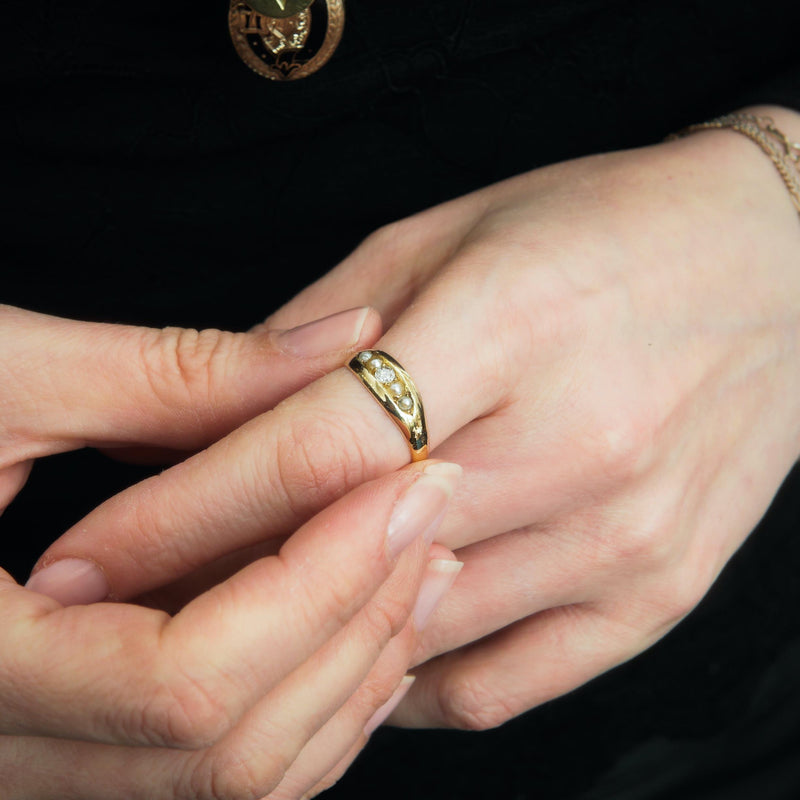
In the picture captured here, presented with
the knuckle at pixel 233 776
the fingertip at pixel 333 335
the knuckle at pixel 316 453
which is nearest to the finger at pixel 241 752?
the knuckle at pixel 233 776

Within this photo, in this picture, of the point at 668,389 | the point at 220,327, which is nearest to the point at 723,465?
the point at 668,389

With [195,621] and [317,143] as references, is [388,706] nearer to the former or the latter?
[195,621]

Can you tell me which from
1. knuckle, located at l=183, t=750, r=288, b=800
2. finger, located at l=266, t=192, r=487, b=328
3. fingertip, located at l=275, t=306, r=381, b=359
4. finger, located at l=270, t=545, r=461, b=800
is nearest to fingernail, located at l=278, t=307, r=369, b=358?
fingertip, located at l=275, t=306, r=381, b=359

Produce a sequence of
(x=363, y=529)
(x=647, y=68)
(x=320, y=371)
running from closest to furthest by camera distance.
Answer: (x=363, y=529)
(x=320, y=371)
(x=647, y=68)

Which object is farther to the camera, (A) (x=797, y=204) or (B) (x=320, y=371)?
(A) (x=797, y=204)

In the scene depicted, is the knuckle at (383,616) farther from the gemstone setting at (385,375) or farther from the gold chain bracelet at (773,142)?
the gold chain bracelet at (773,142)

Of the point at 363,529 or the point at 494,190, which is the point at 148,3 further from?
the point at 363,529
